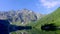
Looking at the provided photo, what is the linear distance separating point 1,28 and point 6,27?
103 inches

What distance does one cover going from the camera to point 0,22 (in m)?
48.4

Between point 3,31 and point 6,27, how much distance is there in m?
2.17

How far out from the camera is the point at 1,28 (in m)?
46.2

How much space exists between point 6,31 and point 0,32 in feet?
10.9

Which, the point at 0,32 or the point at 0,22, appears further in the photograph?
the point at 0,22

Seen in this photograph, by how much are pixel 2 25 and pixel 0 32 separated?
3.00m

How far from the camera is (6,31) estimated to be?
159 ft

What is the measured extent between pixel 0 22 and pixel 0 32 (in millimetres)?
4172

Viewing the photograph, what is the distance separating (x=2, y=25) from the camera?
47.6 metres

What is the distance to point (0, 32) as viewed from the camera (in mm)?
45188

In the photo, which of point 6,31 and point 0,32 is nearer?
point 0,32

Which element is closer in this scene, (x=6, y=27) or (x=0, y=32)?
(x=0, y=32)

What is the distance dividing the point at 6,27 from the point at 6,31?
3.81 ft

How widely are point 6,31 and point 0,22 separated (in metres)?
3.09
